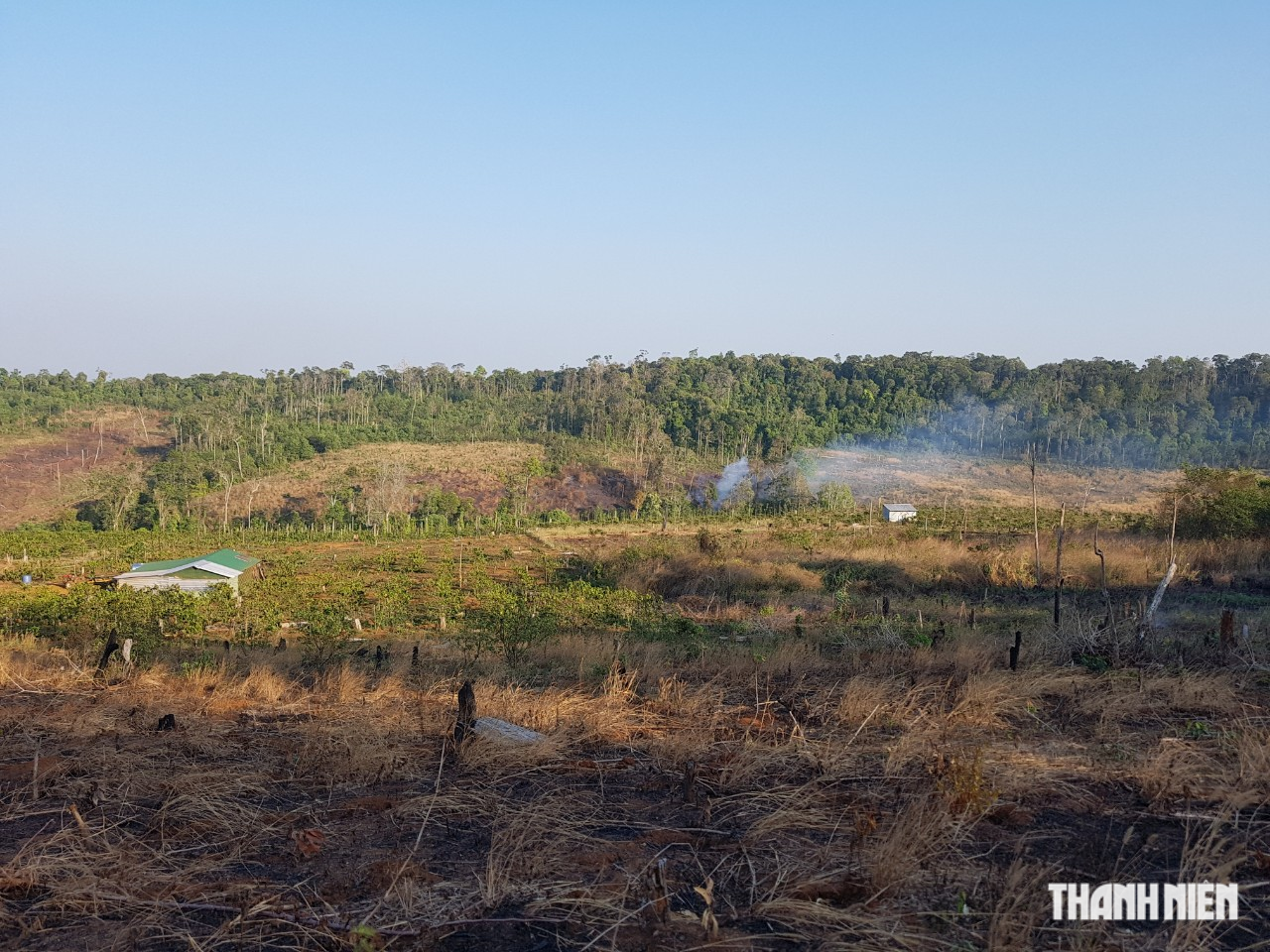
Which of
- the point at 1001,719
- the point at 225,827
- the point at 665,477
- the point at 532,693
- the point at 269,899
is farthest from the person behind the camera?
the point at 665,477

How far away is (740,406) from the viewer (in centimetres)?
7950

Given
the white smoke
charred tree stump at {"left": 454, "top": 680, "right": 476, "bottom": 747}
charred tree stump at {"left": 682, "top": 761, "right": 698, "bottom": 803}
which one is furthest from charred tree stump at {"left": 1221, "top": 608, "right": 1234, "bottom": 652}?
the white smoke

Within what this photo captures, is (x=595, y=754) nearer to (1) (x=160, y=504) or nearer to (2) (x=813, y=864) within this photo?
(2) (x=813, y=864)

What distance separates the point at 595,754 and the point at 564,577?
2059 centimetres

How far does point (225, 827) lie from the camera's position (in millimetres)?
3914

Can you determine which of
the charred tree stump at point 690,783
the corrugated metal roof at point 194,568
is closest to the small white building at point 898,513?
the corrugated metal roof at point 194,568

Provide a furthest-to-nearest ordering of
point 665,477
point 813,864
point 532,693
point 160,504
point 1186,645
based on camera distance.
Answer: point 665,477, point 160,504, point 1186,645, point 532,693, point 813,864

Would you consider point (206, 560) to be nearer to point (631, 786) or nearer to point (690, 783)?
point (631, 786)

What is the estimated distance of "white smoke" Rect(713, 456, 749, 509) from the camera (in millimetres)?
53513

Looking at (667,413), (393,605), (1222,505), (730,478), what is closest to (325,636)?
(393,605)

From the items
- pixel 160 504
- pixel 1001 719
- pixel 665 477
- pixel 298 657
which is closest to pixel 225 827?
pixel 1001 719

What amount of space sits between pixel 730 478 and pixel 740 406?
2257 centimetres

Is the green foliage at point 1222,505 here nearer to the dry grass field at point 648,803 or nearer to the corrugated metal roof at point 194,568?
the dry grass field at point 648,803

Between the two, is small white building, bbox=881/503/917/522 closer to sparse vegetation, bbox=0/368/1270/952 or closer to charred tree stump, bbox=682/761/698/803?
sparse vegetation, bbox=0/368/1270/952
